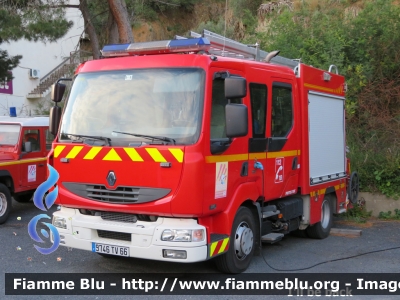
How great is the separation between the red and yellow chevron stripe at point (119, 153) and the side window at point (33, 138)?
15.1ft

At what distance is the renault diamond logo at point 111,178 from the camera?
5.84 metres

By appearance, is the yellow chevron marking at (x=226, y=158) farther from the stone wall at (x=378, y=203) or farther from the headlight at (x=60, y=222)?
the stone wall at (x=378, y=203)

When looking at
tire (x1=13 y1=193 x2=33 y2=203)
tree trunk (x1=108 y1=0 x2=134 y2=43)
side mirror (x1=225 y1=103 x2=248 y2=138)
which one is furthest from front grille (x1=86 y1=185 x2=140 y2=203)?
tree trunk (x1=108 y1=0 x2=134 y2=43)

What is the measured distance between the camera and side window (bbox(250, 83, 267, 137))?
6.61 meters

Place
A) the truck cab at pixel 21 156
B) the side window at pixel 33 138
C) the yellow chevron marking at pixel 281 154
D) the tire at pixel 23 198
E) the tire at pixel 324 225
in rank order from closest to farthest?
the yellow chevron marking at pixel 281 154, the tire at pixel 324 225, the truck cab at pixel 21 156, the side window at pixel 33 138, the tire at pixel 23 198

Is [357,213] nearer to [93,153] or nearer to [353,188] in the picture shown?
[353,188]

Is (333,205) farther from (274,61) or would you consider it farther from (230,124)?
(230,124)

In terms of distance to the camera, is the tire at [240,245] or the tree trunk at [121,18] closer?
the tire at [240,245]

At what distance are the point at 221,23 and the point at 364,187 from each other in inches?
554

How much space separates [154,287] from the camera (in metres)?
6.12

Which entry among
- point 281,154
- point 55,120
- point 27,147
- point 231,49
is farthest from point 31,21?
point 281,154

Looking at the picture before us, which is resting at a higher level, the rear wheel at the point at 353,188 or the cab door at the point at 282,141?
the cab door at the point at 282,141

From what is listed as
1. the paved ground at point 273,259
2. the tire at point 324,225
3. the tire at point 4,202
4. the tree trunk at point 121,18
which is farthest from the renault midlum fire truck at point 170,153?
the tree trunk at point 121,18

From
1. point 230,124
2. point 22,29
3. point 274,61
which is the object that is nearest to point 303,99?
point 274,61
